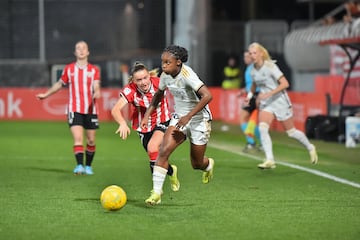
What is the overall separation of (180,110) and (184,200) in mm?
1082

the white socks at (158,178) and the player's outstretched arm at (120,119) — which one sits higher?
the player's outstretched arm at (120,119)

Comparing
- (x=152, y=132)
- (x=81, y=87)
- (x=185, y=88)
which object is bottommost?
(x=152, y=132)

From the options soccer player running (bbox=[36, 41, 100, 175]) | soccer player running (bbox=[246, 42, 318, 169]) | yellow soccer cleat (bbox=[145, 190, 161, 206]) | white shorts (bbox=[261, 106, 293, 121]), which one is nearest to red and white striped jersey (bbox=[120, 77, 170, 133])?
yellow soccer cleat (bbox=[145, 190, 161, 206])

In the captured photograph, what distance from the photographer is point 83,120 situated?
46.7 ft

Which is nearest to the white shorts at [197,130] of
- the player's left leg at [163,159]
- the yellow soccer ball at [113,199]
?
the player's left leg at [163,159]

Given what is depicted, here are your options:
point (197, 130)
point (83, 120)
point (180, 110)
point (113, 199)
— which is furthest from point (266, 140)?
point (113, 199)

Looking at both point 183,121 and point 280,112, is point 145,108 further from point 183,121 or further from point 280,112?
point 280,112

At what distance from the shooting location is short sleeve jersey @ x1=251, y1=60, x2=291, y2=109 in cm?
1461

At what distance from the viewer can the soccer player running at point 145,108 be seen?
11047mm

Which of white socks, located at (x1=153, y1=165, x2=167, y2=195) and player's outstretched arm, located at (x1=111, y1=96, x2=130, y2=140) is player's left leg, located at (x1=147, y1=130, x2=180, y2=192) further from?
white socks, located at (x1=153, y1=165, x2=167, y2=195)

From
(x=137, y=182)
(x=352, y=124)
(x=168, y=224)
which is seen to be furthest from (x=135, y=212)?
(x=352, y=124)

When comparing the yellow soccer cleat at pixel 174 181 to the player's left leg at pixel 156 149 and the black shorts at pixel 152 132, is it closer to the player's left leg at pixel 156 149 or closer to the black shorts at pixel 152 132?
the player's left leg at pixel 156 149

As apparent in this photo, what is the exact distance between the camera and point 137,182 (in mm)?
12891

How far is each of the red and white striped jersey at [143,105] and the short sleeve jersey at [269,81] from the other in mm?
3497
